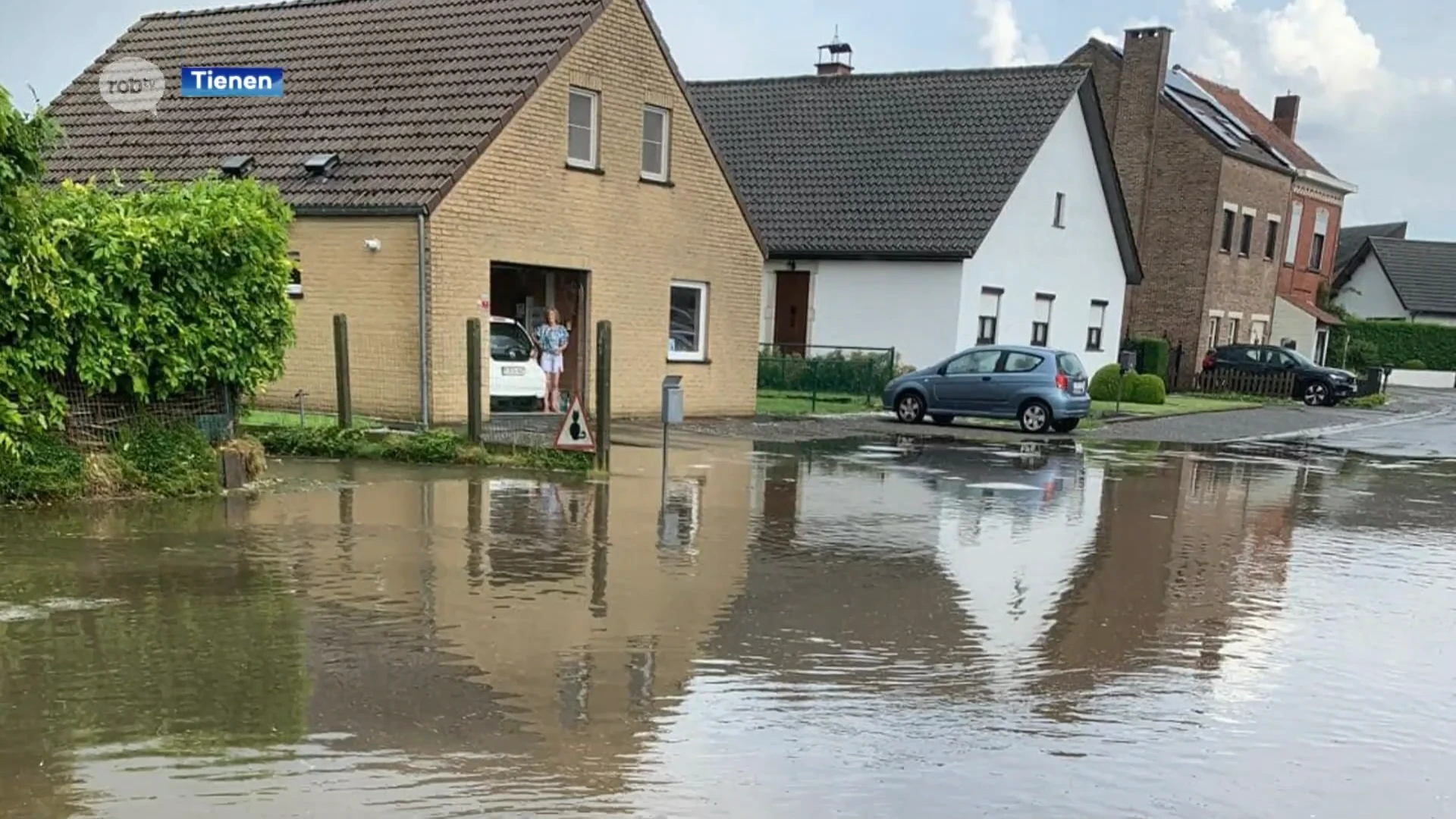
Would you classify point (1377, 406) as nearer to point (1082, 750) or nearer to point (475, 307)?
point (475, 307)

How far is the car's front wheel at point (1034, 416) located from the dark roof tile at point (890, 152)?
5828 millimetres

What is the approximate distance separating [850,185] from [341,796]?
85.0ft

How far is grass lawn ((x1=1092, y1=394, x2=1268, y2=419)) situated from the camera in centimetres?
2696

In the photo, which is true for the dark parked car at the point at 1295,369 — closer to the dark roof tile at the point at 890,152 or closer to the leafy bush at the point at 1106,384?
the leafy bush at the point at 1106,384

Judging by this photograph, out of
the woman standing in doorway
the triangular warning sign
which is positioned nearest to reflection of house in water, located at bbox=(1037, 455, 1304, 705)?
the triangular warning sign

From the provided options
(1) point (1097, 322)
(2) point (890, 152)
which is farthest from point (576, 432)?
(1) point (1097, 322)

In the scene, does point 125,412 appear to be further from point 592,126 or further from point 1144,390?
point 1144,390

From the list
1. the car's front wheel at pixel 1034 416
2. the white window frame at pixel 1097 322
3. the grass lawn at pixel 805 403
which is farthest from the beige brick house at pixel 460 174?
the white window frame at pixel 1097 322

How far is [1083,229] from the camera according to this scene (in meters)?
31.1

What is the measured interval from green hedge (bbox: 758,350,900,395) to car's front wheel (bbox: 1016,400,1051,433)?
428cm

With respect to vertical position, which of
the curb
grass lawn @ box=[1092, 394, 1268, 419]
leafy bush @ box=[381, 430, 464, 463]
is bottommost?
the curb

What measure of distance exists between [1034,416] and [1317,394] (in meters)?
16.6

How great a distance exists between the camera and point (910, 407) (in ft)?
72.5

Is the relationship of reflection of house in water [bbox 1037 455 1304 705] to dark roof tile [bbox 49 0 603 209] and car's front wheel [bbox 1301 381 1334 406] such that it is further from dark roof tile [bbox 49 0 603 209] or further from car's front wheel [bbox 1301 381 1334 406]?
car's front wheel [bbox 1301 381 1334 406]
